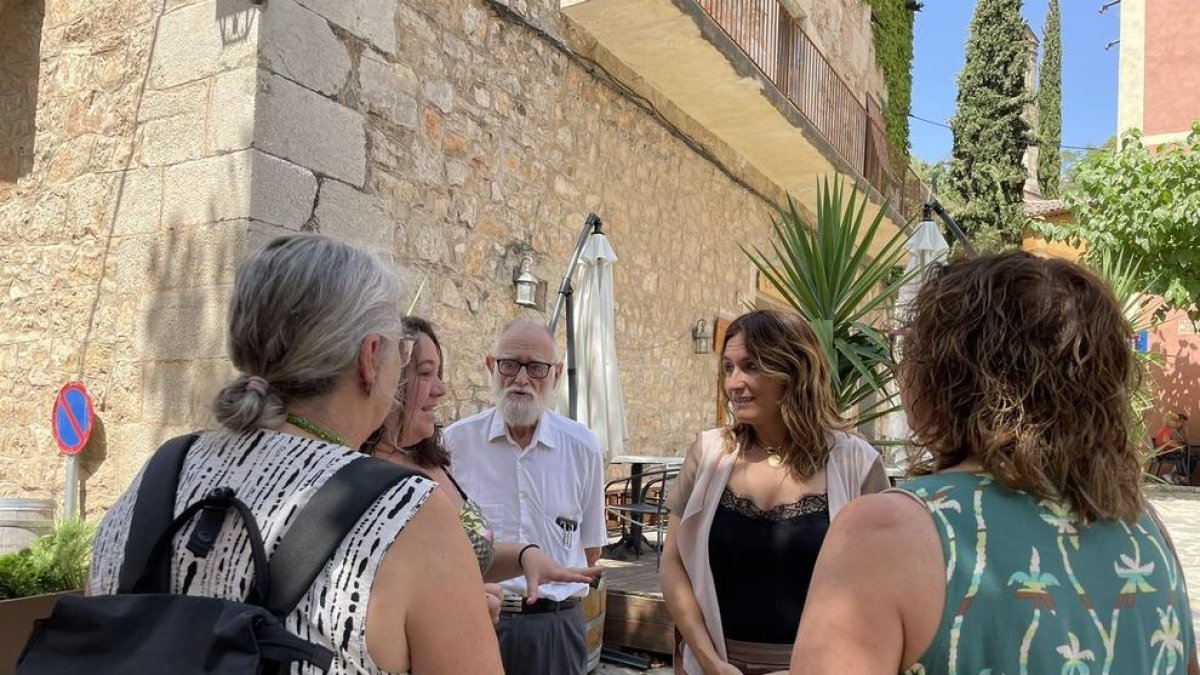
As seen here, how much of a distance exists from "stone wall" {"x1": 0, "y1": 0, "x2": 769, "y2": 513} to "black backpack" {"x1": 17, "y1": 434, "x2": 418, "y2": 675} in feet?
6.77

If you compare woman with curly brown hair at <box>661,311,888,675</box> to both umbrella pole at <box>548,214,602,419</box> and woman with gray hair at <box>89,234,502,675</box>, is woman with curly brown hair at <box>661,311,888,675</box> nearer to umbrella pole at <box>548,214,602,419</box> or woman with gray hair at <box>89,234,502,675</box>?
woman with gray hair at <box>89,234,502,675</box>

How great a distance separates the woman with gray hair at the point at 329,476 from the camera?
1.09 meters

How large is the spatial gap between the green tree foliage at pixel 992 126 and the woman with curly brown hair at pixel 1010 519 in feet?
74.0

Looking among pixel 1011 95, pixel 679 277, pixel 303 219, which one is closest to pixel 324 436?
pixel 303 219

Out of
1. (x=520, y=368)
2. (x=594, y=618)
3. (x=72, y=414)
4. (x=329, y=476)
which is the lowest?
(x=594, y=618)

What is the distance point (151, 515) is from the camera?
3.86 feet

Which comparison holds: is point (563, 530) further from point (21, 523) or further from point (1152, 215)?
point (1152, 215)

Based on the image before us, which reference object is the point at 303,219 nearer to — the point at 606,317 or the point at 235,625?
the point at 606,317

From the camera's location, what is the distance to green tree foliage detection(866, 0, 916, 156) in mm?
14203

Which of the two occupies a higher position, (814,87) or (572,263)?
(814,87)

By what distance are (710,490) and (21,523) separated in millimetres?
3184

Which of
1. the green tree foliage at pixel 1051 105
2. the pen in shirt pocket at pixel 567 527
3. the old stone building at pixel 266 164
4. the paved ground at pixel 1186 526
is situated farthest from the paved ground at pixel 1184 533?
the green tree foliage at pixel 1051 105

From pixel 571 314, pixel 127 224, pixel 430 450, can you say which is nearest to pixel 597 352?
pixel 571 314

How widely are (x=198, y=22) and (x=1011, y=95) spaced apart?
79.4ft
